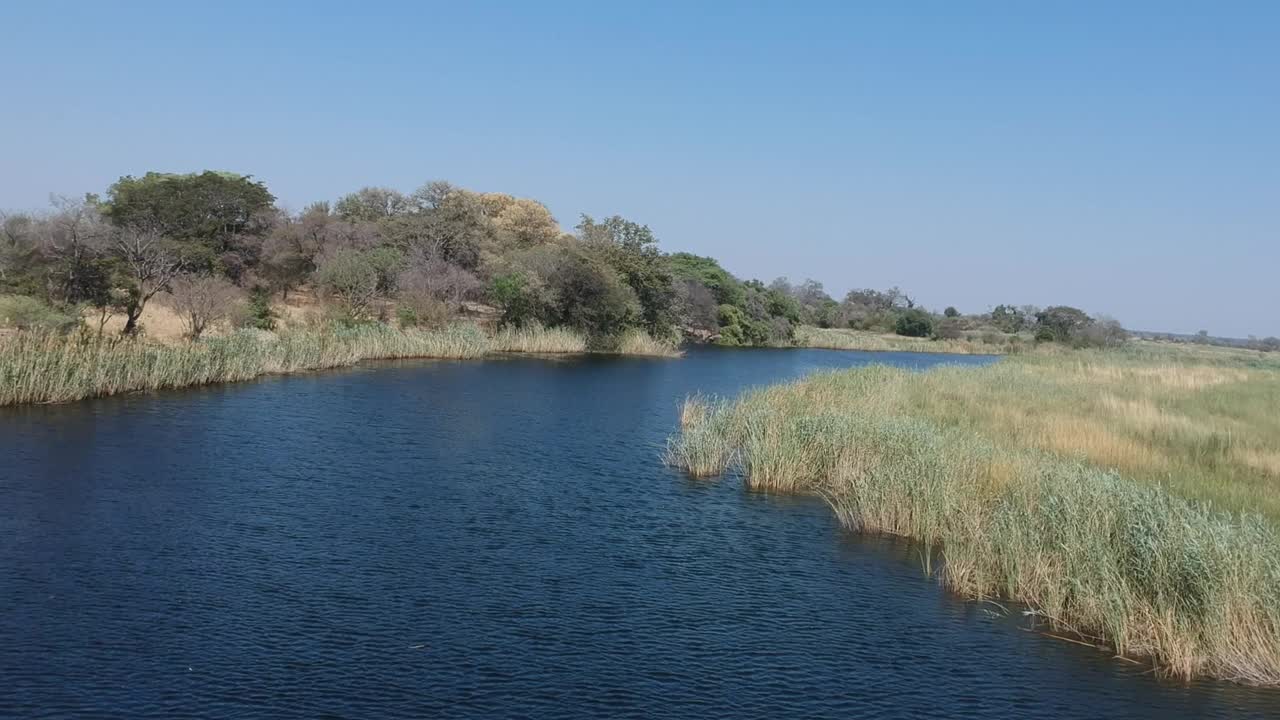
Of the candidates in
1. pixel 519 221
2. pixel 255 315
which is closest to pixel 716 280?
pixel 519 221

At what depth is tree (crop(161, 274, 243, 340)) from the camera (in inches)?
1469

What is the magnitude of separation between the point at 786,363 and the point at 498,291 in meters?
20.4

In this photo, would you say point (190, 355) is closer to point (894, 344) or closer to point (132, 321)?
point (132, 321)

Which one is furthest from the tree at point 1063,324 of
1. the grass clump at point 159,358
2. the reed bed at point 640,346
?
the grass clump at point 159,358

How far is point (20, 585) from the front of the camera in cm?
→ 1114

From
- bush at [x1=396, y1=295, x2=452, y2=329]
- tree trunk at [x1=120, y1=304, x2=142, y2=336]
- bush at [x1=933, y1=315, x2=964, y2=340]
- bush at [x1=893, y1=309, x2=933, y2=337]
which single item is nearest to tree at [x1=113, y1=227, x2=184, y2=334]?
tree trunk at [x1=120, y1=304, x2=142, y2=336]

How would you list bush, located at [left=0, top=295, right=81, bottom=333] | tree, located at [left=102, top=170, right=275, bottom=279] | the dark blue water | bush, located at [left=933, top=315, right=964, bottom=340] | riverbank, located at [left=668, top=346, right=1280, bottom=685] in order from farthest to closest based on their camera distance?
bush, located at [left=933, top=315, right=964, bottom=340] < tree, located at [left=102, top=170, right=275, bottom=279] < bush, located at [left=0, top=295, right=81, bottom=333] < riverbank, located at [left=668, top=346, right=1280, bottom=685] < the dark blue water

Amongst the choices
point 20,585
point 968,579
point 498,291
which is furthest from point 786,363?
point 20,585

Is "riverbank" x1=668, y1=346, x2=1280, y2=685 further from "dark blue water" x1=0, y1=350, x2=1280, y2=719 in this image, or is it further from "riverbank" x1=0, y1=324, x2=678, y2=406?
"riverbank" x1=0, y1=324, x2=678, y2=406

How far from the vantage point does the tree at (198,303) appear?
3731 cm

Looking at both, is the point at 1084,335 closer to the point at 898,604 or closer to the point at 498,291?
the point at 498,291

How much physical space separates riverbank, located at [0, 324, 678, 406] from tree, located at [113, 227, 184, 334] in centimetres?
453

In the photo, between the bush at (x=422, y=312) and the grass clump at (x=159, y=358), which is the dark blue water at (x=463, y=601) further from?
the bush at (x=422, y=312)

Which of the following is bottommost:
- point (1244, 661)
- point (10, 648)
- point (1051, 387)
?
point (10, 648)
